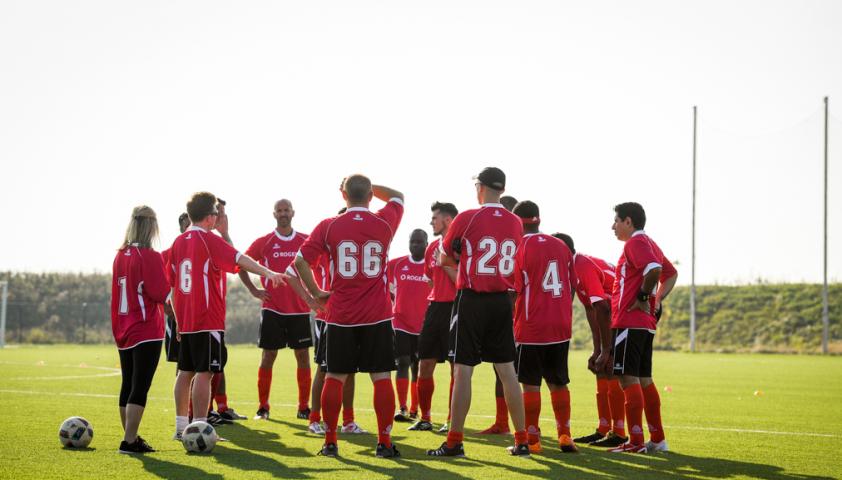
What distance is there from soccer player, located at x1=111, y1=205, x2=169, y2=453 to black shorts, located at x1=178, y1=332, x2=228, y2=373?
1.95 ft

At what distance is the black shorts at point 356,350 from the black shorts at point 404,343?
149 inches

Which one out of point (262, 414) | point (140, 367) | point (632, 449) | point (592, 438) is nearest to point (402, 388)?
point (262, 414)

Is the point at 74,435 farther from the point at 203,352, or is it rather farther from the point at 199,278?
the point at 199,278

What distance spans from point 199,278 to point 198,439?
5.46 ft

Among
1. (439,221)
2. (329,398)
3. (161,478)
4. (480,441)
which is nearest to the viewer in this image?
(161,478)

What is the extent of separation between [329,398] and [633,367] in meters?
3.08

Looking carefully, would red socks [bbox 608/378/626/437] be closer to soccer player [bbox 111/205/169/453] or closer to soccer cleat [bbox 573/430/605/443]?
soccer cleat [bbox 573/430/605/443]

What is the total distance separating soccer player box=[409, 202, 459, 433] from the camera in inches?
440

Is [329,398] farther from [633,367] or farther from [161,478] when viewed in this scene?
[633,367]

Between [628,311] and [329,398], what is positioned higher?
[628,311]

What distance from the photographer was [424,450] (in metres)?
9.35

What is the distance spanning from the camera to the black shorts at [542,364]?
9375mm

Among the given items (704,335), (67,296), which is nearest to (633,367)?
(704,335)

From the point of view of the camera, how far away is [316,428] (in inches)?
421
